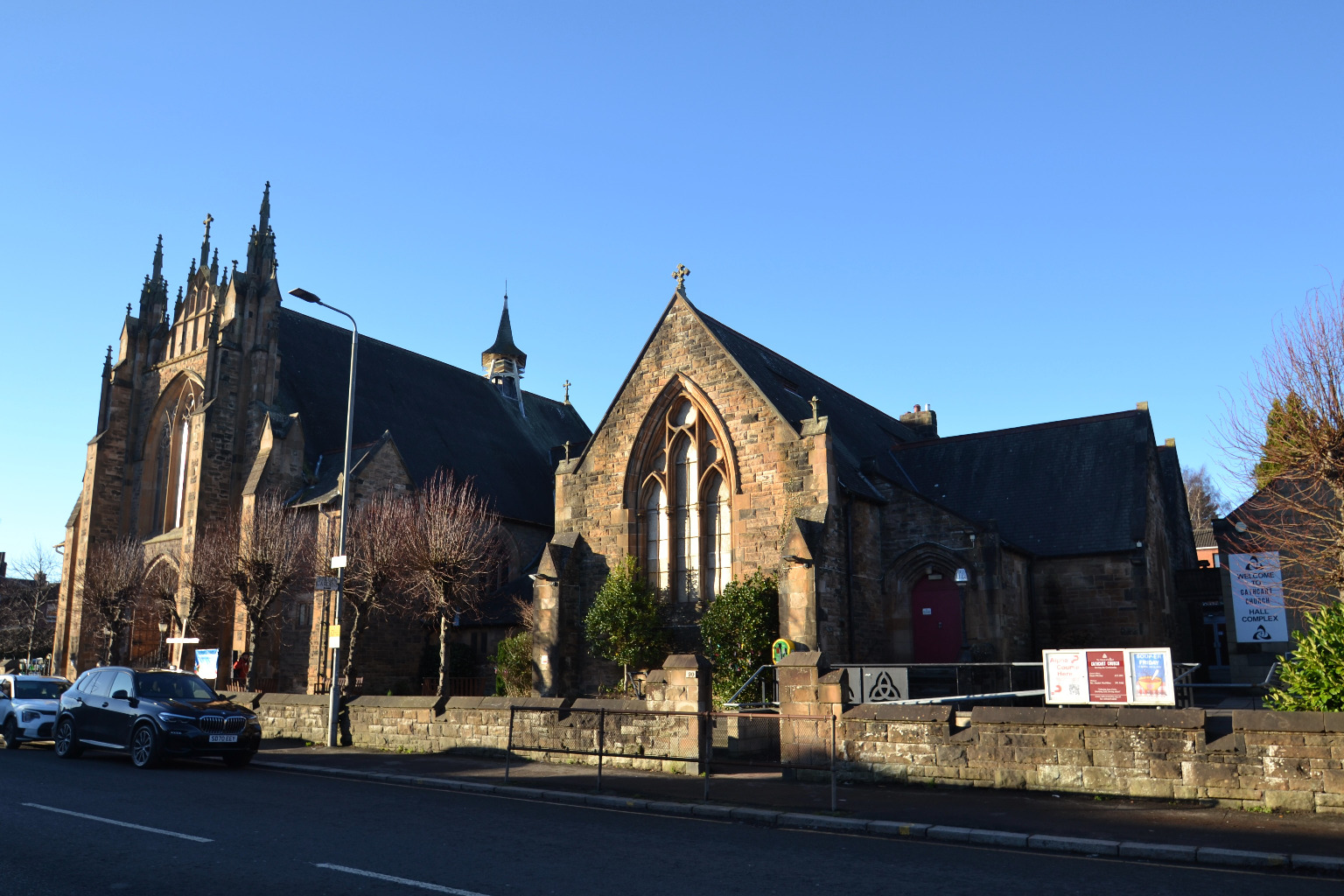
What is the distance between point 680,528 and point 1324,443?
45.6 ft

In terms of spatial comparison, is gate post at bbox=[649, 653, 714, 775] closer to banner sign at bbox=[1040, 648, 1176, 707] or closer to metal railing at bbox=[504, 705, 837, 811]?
metal railing at bbox=[504, 705, 837, 811]

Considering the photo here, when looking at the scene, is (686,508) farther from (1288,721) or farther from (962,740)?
(1288,721)

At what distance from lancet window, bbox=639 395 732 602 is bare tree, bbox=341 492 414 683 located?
6.46 meters

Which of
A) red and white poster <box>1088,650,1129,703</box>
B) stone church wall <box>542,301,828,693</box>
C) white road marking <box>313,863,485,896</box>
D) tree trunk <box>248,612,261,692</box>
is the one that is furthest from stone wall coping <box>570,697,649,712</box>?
tree trunk <box>248,612,261,692</box>

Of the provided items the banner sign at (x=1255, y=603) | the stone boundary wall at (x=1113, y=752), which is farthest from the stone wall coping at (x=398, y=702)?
the banner sign at (x=1255, y=603)

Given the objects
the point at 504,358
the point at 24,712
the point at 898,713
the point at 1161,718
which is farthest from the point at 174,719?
the point at 504,358

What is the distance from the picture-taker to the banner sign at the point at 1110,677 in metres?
13.4

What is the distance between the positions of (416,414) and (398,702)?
62.7 feet

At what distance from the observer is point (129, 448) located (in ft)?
122

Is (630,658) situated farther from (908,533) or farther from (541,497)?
(541,497)

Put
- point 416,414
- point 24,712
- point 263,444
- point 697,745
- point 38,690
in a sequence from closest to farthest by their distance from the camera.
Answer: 1. point 697,745
2. point 24,712
3. point 38,690
4. point 263,444
5. point 416,414

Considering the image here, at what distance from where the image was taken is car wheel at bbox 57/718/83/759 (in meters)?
17.4

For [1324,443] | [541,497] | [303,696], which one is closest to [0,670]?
[541,497]

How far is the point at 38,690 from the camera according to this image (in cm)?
2125
